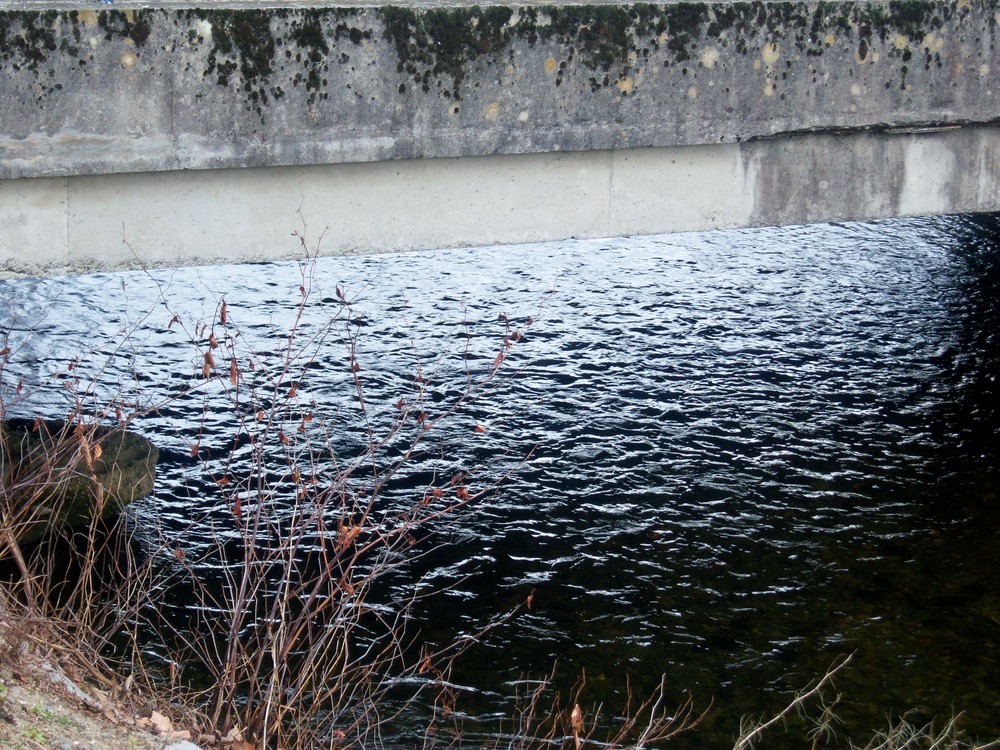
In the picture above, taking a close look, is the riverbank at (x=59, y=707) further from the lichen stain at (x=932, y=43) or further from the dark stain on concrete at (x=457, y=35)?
the lichen stain at (x=932, y=43)

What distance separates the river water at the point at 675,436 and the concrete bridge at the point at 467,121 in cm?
91

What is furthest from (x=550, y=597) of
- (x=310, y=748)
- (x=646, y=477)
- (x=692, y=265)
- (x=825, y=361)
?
(x=692, y=265)

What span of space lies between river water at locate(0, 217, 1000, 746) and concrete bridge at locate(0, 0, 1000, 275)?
0.91 metres

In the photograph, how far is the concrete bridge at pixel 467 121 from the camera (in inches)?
184

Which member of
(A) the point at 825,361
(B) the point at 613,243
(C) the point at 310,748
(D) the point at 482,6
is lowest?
(C) the point at 310,748

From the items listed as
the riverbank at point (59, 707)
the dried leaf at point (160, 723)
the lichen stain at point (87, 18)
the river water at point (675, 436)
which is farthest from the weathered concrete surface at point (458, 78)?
the dried leaf at point (160, 723)

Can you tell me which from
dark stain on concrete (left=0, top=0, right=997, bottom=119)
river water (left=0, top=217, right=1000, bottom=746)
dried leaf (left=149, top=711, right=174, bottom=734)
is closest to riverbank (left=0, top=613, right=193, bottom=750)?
dried leaf (left=149, top=711, right=174, bottom=734)

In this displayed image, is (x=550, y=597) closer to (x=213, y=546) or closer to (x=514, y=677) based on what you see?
(x=514, y=677)

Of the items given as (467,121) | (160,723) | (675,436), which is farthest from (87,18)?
(675,436)

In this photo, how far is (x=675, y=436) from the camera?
8.82 meters

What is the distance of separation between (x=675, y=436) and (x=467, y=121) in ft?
14.1

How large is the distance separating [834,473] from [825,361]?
223cm

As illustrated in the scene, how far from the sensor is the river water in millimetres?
6203

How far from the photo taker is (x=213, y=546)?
23.2 ft
